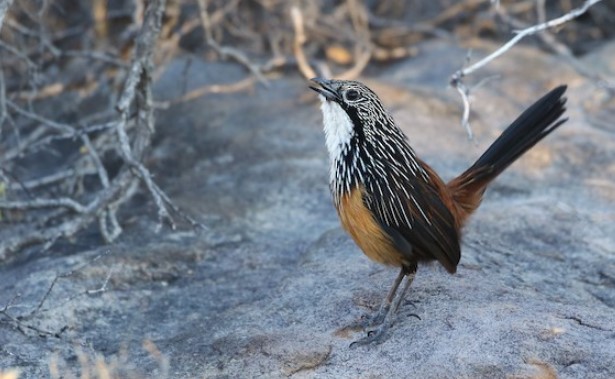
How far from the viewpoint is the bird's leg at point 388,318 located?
14.3ft

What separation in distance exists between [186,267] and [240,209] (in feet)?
2.78

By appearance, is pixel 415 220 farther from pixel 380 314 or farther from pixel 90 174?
pixel 90 174

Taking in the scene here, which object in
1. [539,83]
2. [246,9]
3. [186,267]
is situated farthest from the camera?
[246,9]

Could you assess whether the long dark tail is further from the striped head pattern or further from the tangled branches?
the tangled branches

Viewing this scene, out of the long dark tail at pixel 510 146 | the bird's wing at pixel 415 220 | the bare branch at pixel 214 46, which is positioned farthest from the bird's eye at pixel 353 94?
the bare branch at pixel 214 46

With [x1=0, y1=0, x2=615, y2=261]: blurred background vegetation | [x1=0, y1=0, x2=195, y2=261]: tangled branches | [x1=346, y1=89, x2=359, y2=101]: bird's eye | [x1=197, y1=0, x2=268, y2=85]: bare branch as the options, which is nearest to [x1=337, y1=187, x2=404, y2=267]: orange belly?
[x1=346, y1=89, x2=359, y2=101]: bird's eye

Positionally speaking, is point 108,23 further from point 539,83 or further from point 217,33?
point 539,83

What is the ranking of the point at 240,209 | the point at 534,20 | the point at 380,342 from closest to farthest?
1. the point at 380,342
2. the point at 240,209
3. the point at 534,20

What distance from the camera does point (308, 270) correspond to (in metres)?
5.23

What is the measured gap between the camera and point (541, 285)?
5145mm

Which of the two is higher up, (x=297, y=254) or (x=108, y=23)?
(x=108, y=23)

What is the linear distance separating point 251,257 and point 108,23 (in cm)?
411

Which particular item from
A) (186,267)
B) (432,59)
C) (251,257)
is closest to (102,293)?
(186,267)

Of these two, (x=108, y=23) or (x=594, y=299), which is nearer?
(x=594, y=299)
